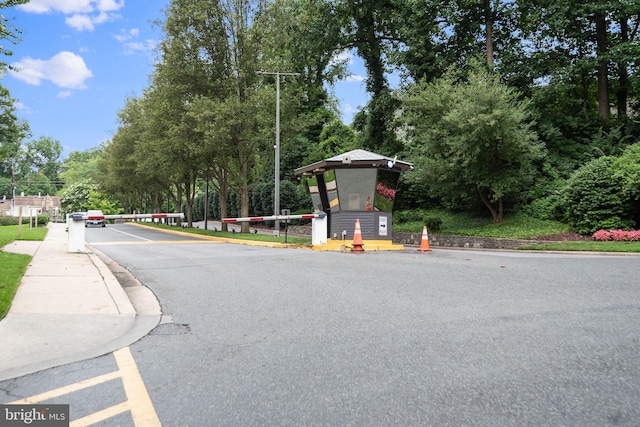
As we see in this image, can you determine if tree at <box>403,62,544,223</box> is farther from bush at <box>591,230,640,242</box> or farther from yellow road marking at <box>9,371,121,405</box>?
yellow road marking at <box>9,371,121,405</box>

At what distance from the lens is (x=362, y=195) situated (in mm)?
17875

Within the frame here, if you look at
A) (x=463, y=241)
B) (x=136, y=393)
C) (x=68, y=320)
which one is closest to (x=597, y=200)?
(x=463, y=241)

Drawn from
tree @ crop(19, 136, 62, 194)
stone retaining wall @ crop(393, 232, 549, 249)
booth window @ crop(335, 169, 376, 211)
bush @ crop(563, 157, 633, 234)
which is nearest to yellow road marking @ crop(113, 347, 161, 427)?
booth window @ crop(335, 169, 376, 211)

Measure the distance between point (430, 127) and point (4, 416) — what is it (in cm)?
2291

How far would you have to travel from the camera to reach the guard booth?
17.7 metres

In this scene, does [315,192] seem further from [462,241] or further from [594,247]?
[594,247]

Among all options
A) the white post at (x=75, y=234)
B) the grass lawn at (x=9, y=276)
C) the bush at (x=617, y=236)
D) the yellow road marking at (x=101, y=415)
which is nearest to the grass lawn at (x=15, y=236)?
the white post at (x=75, y=234)

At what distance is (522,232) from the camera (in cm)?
2020

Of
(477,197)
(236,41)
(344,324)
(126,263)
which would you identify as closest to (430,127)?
(477,197)

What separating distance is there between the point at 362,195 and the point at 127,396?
15.1 m

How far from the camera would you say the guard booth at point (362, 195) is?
17.7 m

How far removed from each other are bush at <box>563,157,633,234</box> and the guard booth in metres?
8.09

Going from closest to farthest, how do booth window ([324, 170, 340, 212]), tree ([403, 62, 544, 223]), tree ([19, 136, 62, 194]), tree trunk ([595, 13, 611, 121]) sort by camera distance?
1. booth window ([324, 170, 340, 212])
2. tree ([403, 62, 544, 223])
3. tree trunk ([595, 13, 611, 121])
4. tree ([19, 136, 62, 194])

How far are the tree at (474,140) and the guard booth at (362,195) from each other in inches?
166
